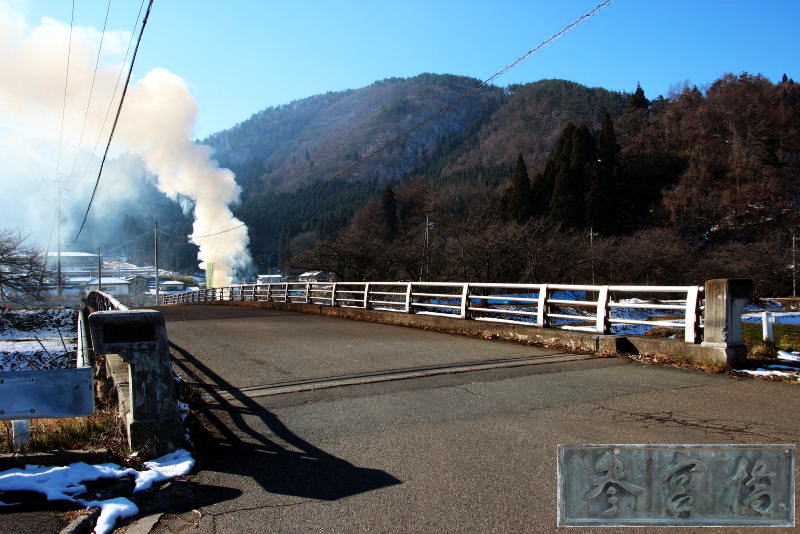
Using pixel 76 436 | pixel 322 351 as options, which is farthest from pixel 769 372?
pixel 76 436

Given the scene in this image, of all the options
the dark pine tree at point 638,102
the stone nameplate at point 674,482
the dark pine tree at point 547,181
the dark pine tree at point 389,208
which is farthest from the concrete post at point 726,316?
the dark pine tree at point 638,102

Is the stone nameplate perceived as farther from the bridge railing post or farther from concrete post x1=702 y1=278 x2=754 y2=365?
the bridge railing post

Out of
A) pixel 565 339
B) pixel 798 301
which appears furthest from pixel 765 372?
pixel 798 301

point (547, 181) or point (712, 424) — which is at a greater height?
point (547, 181)

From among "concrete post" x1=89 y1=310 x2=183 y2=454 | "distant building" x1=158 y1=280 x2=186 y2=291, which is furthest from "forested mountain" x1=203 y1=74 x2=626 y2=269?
"concrete post" x1=89 y1=310 x2=183 y2=454

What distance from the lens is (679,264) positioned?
175 ft

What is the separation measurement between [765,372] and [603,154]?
269ft

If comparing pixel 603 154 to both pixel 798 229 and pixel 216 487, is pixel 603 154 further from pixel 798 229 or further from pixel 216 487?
pixel 216 487

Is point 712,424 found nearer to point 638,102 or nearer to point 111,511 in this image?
point 111,511

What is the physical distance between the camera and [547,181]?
7506 centimetres

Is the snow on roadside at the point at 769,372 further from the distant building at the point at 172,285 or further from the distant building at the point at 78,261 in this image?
the distant building at the point at 78,261

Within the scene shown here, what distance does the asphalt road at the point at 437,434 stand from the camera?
349cm

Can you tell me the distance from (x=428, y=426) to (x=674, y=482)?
2773 millimetres

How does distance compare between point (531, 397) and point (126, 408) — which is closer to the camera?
point (126, 408)
